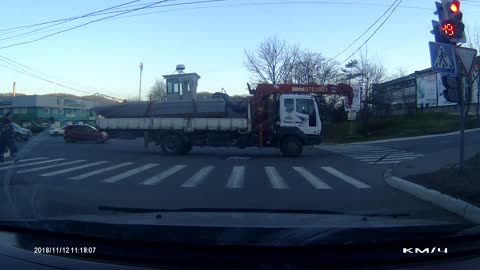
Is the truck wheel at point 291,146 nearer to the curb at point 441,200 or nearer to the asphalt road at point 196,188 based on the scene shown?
the asphalt road at point 196,188

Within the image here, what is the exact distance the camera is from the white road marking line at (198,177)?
10.8m

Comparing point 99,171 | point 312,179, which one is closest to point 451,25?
point 312,179

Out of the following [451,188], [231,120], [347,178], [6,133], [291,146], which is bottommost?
[347,178]

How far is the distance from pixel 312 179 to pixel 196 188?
3.56 meters

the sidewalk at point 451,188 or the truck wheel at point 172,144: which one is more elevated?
the truck wheel at point 172,144

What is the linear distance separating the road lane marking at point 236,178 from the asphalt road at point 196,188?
0.08 feet

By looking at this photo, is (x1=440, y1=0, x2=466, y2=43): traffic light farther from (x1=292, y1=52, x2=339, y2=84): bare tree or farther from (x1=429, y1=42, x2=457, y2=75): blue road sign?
(x1=292, y1=52, x2=339, y2=84): bare tree

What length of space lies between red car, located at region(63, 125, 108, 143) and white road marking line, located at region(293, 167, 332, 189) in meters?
21.8

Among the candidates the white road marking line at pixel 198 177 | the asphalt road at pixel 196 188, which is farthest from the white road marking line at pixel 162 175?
the white road marking line at pixel 198 177

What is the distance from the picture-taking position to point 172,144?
66.3ft

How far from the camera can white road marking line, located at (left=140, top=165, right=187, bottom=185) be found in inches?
439

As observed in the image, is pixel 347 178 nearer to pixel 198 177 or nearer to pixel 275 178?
pixel 275 178

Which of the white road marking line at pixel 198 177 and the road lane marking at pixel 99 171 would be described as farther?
the road lane marking at pixel 99 171

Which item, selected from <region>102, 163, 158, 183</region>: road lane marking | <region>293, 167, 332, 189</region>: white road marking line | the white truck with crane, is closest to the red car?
the white truck with crane
